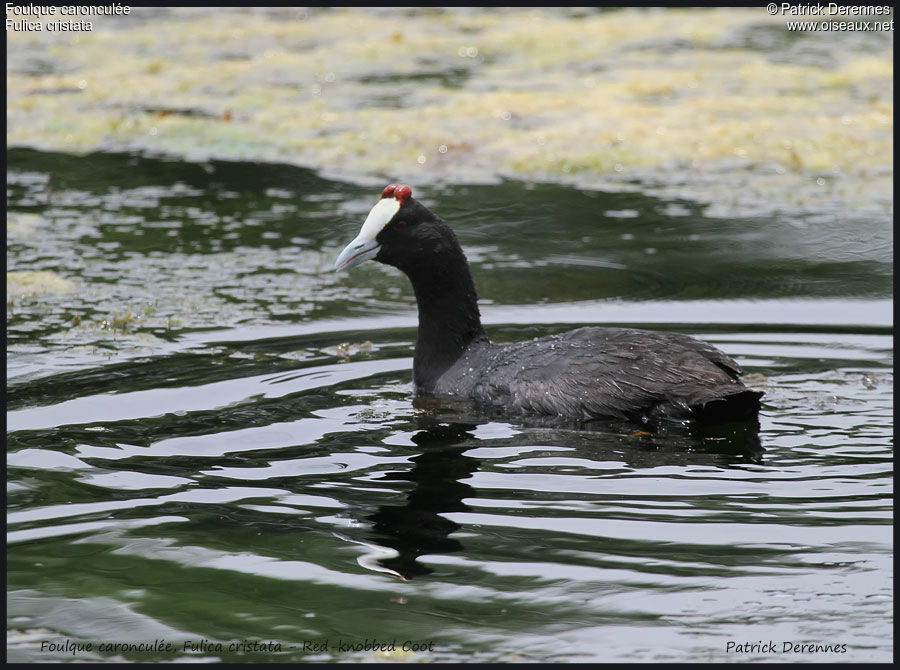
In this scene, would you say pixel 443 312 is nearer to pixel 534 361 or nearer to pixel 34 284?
pixel 534 361

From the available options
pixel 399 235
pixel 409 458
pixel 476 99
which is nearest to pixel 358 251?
pixel 399 235

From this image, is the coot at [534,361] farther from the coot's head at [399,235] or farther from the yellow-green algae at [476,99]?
the yellow-green algae at [476,99]

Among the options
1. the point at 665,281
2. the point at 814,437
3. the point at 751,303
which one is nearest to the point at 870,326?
the point at 751,303

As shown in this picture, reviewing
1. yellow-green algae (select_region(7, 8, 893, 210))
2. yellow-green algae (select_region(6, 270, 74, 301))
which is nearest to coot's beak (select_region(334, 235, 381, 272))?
yellow-green algae (select_region(6, 270, 74, 301))

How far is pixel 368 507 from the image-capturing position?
169 inches

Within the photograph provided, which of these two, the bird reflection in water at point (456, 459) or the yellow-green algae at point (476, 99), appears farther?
the yellow-green algae at point (476, 99)

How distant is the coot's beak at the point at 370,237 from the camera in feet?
19.1

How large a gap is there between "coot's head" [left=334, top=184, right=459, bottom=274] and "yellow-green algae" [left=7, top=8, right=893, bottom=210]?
348cm

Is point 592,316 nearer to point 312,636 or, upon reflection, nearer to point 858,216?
point 858,216

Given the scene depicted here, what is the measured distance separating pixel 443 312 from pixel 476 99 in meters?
5.30

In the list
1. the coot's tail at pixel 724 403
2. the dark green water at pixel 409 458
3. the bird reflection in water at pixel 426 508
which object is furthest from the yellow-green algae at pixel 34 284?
the coot's tail at pixel 724 403

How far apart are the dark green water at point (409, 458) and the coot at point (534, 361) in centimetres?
17

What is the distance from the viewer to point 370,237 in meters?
5.84

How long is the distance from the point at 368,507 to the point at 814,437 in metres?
1.76
